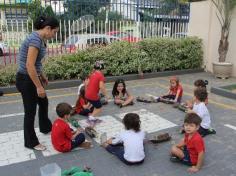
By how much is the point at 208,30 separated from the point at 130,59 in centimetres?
342

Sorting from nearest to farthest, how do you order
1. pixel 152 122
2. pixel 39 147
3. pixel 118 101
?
1. pixel 39 147
2. pixel 152 122
3. pixel 118 101

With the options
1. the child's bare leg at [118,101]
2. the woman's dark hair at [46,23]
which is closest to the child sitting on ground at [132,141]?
the woman's dark hair at [46,23]

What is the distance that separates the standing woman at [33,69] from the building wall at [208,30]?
7881 millimetres

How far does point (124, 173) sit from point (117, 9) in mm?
7339

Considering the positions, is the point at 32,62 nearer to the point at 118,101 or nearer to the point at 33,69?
the point at 33,69

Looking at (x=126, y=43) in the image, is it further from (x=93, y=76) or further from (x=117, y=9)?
(x=93, y=76)

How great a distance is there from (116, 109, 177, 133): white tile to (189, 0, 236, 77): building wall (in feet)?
18.3

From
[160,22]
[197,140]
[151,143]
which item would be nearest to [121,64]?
[160,22]

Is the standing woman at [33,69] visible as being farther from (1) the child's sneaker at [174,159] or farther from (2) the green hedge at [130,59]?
(2) the green hedge at [130,59]

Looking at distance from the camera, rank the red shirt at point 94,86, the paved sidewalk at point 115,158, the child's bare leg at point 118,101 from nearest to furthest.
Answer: the paved sidewalk at point 115,158 < the red shirt at point 94,86 < the child's bare leg at point 118,101

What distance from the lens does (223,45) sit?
10.0m

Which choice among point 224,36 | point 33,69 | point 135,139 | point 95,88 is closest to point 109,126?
point 95,88

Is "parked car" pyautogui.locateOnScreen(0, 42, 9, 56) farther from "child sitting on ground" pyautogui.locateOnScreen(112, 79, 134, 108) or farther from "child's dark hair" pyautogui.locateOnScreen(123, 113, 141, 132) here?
"child's dark hair" pyautogui.locateOnScreen(123, 113, 141, 132)

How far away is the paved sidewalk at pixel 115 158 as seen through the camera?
151 inches
